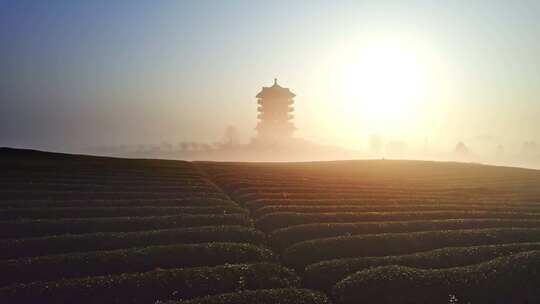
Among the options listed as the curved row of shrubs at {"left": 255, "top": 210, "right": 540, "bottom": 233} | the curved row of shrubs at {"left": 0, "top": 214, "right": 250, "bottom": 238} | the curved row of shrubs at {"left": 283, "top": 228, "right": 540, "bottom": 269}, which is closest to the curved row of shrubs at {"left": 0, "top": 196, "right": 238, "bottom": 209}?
the curved row of shrubs at {"left": 0, "top": 214, "right": 250, "bottom": 238}

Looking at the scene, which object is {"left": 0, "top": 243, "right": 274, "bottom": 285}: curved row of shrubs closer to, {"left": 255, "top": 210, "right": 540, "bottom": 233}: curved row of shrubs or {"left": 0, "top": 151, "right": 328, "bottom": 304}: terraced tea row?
{"left": 0, "top": 151, "right": 328, "bottom": 304}: terraced tea row

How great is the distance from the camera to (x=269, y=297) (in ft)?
47.3

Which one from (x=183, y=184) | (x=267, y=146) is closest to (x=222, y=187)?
(x=183, y=184)

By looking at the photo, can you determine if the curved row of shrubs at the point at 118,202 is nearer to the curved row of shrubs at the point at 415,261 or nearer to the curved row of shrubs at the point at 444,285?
the curved row of shrubs at the point at 415,261

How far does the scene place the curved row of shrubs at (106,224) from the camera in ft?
69.5

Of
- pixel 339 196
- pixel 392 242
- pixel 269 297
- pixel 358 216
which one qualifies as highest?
pixel 339 196

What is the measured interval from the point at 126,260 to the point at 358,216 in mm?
15599

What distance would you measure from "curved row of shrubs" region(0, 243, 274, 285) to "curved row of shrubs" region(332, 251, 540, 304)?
4977 mm

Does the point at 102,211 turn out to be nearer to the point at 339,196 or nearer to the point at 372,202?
the point at 339,196

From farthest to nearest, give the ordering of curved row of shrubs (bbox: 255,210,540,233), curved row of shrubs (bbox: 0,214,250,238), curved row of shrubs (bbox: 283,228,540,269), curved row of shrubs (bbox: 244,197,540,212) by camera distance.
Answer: curved row of shrubs (bbox: 244,197,540,212)
curved row of shrubs (bbox: 255,210,540,233)
curved row of shrubs (bbox: 0,214,250,238)
curved row of shrubs (bbox: 283,228,540,269)

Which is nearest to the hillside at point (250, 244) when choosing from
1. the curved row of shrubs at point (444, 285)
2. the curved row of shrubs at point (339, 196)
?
the curved row of shrubs at point (444, 285)

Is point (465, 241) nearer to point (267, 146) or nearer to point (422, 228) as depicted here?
point (422, 228)

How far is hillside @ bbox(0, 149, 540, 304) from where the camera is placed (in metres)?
15.5

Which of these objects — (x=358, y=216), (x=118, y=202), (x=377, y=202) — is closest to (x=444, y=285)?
(x=358, y=216)
